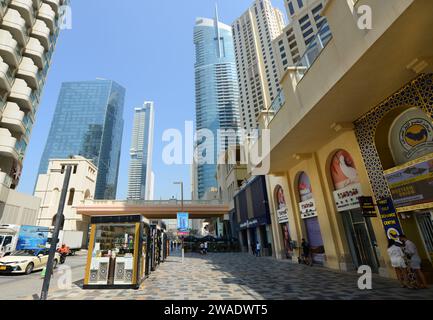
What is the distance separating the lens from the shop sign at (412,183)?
24.6 ft

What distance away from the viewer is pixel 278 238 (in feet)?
65.5

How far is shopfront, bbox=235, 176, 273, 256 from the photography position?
22.7m

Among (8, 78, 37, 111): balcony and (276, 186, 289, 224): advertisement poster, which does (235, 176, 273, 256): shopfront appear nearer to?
(276, 186, 289, 224): advertisement poster

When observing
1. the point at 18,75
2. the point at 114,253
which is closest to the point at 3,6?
the point at 18,75

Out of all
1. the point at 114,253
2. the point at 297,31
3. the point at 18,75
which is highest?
the point at 297,31

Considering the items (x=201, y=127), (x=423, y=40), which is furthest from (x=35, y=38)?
(x=201, y=127)

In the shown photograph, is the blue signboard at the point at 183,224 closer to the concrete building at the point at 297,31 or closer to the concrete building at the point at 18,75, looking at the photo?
the concrete building at the point at 18,75

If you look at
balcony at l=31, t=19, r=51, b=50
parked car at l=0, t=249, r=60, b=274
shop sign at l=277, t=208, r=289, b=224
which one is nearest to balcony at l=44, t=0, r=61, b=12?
balcony at l=31, t=19, r=51, b=50

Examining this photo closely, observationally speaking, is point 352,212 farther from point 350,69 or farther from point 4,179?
point 4,179

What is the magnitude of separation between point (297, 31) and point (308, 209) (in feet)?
214

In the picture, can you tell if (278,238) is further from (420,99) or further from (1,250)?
(1,250)

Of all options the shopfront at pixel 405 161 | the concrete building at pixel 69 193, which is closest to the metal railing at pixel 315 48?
the shopfront at pixel 405 161

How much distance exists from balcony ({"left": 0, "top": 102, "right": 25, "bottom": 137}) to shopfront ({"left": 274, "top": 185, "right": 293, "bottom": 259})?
89.3 ft

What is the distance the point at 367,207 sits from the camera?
31.0 ft
